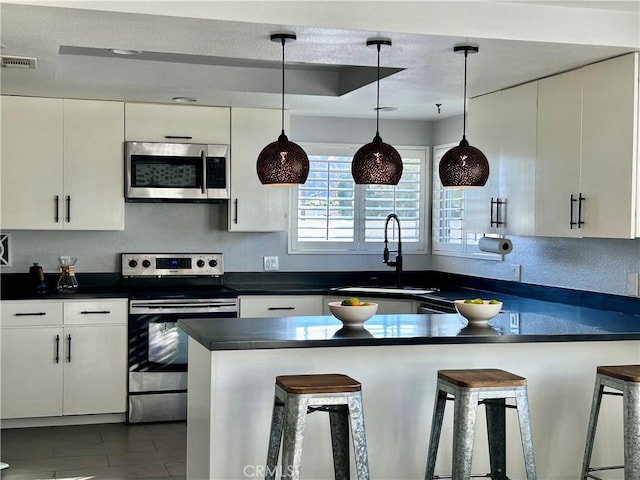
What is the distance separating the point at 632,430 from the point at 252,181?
11.1 ft

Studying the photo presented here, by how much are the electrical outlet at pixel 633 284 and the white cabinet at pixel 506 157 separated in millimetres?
614

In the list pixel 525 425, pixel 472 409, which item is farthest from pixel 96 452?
pixel 525 425

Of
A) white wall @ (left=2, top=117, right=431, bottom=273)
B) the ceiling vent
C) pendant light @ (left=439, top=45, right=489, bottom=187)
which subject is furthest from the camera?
white wall @ (left=2, top=117, right=431, bottom=273)

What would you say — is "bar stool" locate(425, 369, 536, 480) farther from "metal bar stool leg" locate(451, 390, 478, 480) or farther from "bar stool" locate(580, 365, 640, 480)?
"bar stool" locate(580, 365, 640, 480)

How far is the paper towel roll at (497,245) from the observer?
5.54 m

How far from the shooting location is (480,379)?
11.2 ft

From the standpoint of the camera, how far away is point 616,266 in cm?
474

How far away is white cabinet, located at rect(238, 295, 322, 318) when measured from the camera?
19.5ft

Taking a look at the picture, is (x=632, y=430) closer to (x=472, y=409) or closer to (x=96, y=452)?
(x=472, y=409)

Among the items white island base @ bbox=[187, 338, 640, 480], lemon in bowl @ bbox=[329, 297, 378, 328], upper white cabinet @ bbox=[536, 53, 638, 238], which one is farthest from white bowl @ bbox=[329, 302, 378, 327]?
upper white cabinet @ bbox=[536, 53, 638, 238]

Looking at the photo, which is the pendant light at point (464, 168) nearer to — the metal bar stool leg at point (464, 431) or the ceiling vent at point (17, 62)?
the metal bar stool leg at point (464, 431)

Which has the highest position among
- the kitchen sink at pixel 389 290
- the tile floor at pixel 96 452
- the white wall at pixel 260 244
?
the white wall at pixel 260 244

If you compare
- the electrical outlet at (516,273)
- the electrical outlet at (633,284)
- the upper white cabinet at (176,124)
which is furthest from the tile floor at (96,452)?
the electrical outlet at (633,284)

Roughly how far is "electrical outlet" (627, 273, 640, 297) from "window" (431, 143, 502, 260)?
1.59 m
